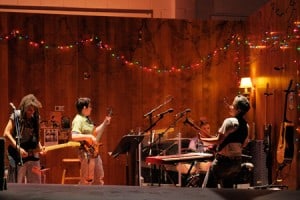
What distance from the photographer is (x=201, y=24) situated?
342 inches

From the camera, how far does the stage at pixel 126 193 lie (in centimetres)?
165

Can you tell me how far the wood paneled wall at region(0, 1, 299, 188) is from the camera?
26.1ft

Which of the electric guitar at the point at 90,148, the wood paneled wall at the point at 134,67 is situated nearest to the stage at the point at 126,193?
the electric guitar at the point at 90,148

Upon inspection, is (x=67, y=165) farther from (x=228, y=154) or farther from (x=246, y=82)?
(x=228, y=154)

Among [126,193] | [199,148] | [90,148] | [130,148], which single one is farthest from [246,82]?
[126,193]

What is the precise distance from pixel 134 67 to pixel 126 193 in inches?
264

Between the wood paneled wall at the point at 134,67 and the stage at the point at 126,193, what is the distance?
5802mm

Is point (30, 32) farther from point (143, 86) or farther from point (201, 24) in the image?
point (201, 24)

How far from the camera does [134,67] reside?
8406 millimetres

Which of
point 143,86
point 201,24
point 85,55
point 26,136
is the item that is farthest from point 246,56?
point 26,136

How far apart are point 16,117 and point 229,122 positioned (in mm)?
2294

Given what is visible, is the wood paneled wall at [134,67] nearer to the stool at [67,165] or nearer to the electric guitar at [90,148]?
the stool at [67,165]

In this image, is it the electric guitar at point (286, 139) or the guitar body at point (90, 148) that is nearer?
the guitar body at point (90, 148)

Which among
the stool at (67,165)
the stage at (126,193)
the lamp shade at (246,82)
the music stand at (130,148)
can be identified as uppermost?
the lamp shade at (246,82)
